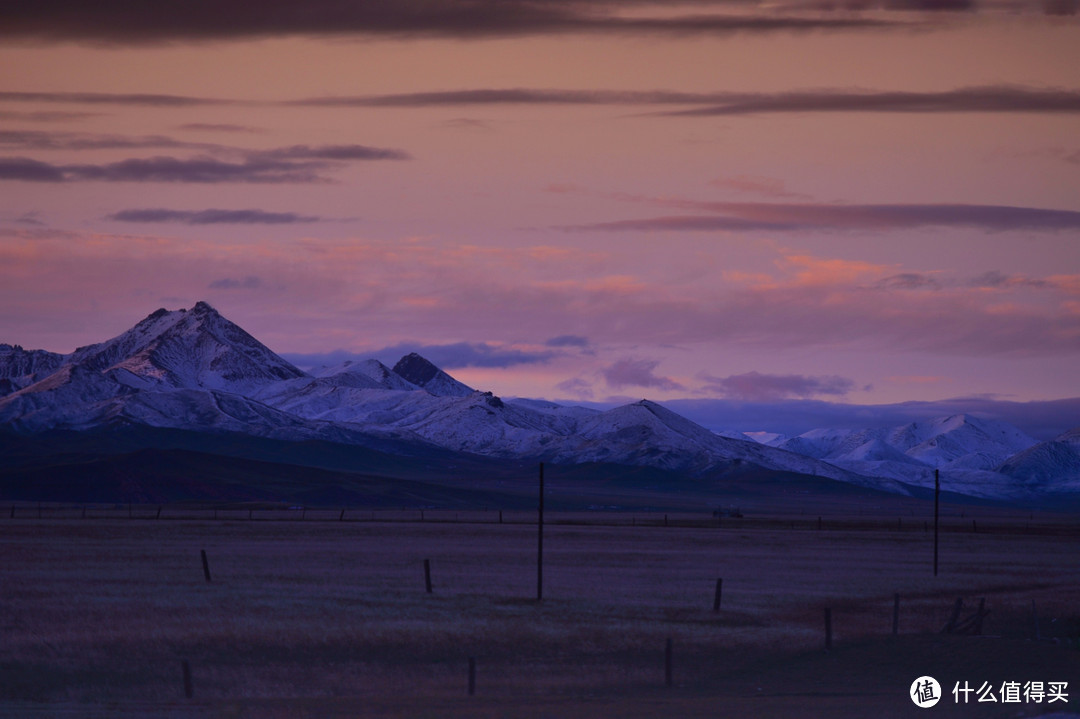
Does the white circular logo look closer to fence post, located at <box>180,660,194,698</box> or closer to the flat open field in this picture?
the flat open field

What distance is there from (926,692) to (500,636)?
13.2 meters

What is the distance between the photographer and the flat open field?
2795 cm

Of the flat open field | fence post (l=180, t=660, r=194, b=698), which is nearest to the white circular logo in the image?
the flat open field

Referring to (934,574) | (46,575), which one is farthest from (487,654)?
(934,574)

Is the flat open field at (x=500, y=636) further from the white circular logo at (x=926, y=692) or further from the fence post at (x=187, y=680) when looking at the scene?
the white circular logo at (x=926, y=692)

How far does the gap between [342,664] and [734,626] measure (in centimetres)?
1296

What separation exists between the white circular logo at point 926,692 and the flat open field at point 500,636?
0.94 feet

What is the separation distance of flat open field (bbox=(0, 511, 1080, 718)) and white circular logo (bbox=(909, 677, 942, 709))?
29cm

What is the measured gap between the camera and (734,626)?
3997 centimetres

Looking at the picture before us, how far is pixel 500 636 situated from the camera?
37.0 meters

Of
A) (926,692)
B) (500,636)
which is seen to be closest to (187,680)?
(500,636)

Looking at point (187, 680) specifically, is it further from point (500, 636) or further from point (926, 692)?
point (926, 692)

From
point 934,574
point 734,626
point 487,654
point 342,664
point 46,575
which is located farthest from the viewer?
point 934,574

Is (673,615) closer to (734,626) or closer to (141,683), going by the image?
(734,626)
